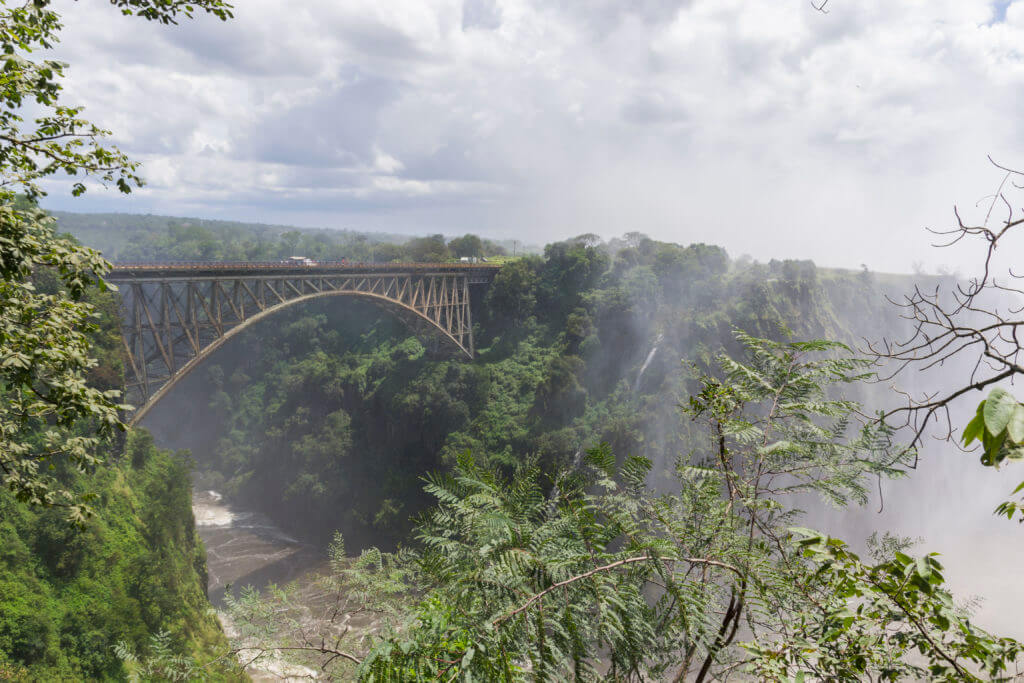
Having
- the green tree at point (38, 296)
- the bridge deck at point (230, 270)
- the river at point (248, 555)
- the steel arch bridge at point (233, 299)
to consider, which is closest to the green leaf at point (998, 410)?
the green tree at point (38, 296)

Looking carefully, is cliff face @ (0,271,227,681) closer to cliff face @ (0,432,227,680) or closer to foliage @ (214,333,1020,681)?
cliff face @ (0,432,227,680)

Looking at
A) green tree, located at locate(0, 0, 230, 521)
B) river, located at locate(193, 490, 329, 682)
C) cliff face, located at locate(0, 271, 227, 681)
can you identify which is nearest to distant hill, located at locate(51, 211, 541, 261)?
river, located at locate(193, 490, 329, 682)

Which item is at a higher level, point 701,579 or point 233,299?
point 701,579

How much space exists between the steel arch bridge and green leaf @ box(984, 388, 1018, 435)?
19.9 m

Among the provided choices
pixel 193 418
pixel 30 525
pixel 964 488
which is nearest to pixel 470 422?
pixel 30 525

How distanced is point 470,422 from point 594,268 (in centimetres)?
1581

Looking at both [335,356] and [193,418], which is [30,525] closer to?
[335,356]

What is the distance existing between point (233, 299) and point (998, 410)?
77.0 feet

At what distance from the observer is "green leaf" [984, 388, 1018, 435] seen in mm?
1498

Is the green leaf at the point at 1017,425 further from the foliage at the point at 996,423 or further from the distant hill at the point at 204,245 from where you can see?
the distant hill at the point at 204,245

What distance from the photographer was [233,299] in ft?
69.8

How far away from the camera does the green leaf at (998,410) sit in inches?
59.0

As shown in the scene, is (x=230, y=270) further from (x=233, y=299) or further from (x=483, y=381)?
(x=483, y=381)

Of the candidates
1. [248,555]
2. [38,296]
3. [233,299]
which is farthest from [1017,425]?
[248,555]
